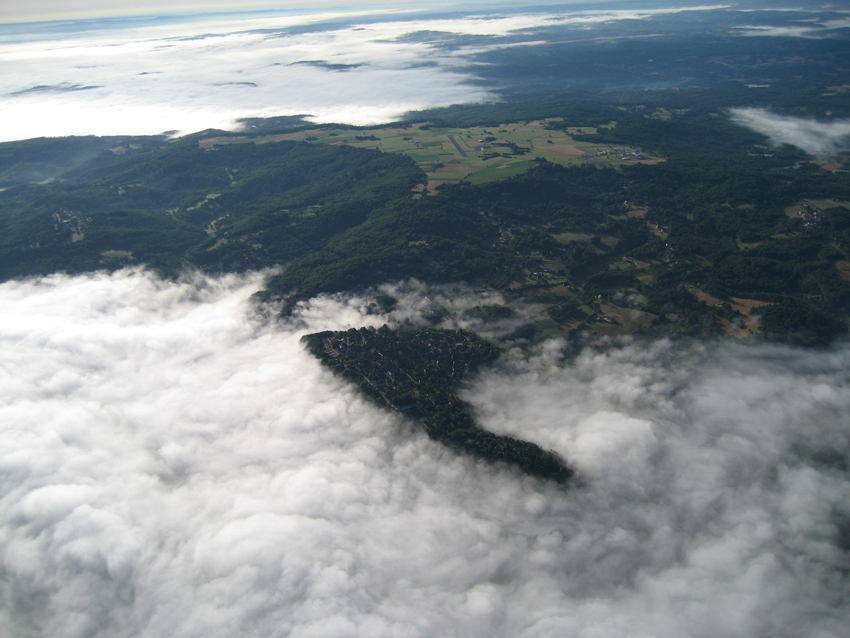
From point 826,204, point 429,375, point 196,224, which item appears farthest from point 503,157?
point 429,375

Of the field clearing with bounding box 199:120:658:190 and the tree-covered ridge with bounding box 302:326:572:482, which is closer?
the tree-covered ridge with bounding box 302:326:572:482

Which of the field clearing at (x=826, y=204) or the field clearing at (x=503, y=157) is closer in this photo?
the field clearing at (x=826, y=204)

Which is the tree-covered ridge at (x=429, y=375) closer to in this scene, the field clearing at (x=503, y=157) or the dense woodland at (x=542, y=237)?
the dense woodland at (x=542, y=237)

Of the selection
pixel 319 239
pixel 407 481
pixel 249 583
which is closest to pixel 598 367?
pixel 407 481

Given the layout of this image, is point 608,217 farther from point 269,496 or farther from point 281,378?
point 269,496

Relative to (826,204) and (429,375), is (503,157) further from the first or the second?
(429,375)

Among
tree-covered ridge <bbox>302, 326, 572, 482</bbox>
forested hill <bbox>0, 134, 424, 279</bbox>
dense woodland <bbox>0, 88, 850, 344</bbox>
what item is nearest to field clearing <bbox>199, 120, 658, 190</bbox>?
Answer: dense woodland <bbox>0, 88, 850, 344</bbox>

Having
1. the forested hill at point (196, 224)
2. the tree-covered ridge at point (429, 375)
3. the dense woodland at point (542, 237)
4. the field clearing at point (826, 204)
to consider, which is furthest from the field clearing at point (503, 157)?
the tree-covered ridge at point (429, 375)

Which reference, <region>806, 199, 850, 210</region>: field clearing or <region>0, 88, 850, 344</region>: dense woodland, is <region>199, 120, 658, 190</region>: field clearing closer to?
<region>0, 88, 850, 344</region>: dense woodland

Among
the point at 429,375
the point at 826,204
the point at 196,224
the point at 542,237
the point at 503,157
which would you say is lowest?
the point at 429,375
